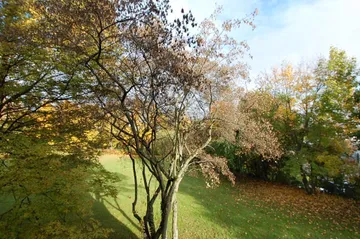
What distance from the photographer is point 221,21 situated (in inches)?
253

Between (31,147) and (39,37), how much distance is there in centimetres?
225

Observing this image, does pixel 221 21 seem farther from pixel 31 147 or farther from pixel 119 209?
pixel 119 209

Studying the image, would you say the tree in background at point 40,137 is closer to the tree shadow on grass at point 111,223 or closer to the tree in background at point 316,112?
the tree shadow on grass at point 111,223

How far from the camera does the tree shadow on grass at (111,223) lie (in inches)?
281

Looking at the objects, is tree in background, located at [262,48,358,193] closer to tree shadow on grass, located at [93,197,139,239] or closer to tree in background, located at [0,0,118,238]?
tree shadow on grass, located at [93,197,139,239]

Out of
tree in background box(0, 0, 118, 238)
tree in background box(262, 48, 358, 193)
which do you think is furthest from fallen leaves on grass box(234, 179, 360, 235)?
tree in background box(0, 0, 118, 238)

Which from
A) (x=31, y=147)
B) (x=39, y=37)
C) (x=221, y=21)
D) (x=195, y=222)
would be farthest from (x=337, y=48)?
(x=31, y=147)

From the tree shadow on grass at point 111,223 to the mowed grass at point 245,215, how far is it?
0.11 feet

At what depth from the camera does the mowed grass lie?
7547mm

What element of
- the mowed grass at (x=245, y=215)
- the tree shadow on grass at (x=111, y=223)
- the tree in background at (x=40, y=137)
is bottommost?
the tree shadow on grass at (x=111, y=223)

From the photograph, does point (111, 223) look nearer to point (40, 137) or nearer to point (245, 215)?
point (40, 137)

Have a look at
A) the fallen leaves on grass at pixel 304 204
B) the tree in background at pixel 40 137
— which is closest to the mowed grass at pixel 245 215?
the fallen leaves on grass at pixel 304 204

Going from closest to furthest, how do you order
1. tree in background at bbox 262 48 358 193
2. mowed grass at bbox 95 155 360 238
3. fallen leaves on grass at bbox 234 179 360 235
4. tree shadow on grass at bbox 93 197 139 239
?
tree shadow on grass at bbox 93 197 139 239 → mowed grass at bbox 95 155 360 238 → fallen leaves on grass at bbox 234 179 360 235 → tree in background at bbox 262 48 358 193

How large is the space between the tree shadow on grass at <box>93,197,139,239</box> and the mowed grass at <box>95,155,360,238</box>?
3 cm
